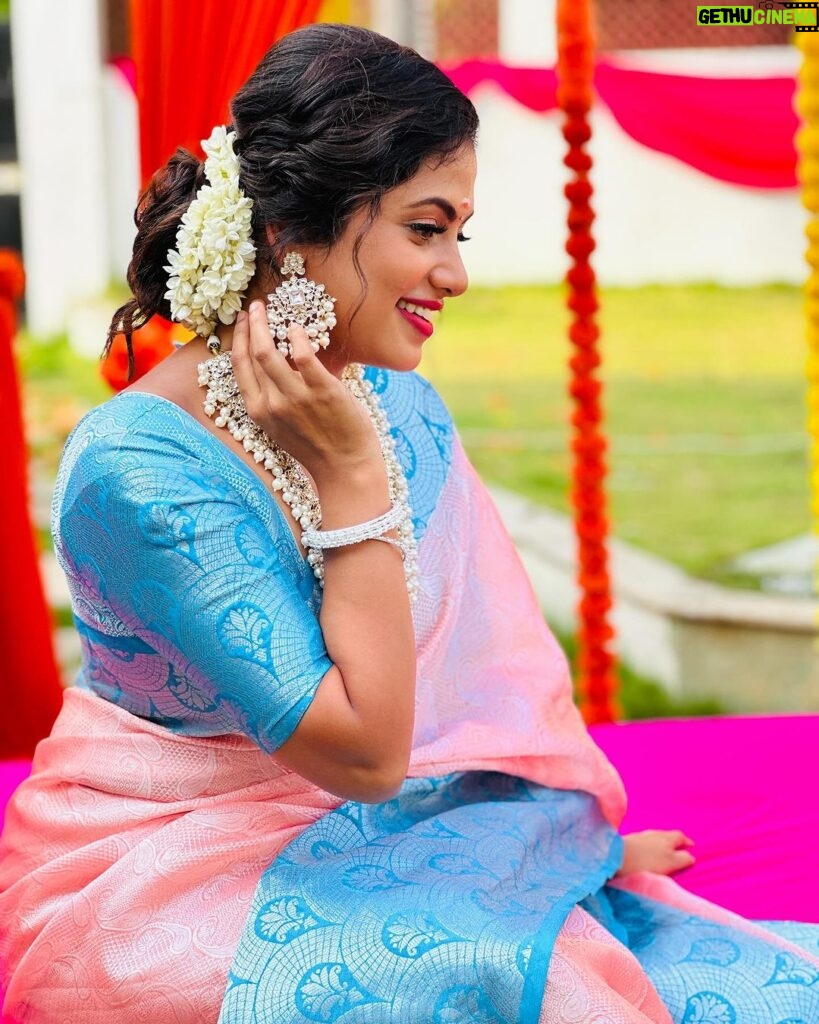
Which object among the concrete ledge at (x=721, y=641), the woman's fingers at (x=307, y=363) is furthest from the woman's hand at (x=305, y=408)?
the concrete ledge at (x=721, y=641)

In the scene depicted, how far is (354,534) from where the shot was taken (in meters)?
1.41

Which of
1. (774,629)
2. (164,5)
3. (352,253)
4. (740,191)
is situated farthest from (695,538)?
(352,253)

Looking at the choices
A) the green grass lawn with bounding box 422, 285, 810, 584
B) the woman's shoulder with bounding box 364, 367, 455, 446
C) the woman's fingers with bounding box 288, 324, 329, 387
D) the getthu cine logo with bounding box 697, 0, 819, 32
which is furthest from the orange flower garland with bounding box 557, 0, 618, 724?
the green grass lawn with bounding box 422, 285, 810, 584

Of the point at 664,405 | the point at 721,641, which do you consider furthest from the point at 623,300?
the point at 721,641

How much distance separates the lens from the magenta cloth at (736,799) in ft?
6.69

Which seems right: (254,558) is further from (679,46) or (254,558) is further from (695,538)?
(679,46)

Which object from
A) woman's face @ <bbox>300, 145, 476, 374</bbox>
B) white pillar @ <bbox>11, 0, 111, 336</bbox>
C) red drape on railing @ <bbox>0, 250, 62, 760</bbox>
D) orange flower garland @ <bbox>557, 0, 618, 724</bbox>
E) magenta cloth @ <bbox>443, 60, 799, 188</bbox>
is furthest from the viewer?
white pillar @ <bbox>11, 0, 111, 336</bbox>

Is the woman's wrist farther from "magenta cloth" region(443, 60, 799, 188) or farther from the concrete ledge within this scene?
"magenta cloth" region(443, 60, 799, 188)

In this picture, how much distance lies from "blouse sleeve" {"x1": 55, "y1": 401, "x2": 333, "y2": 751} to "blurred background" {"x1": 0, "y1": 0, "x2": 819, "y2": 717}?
2.98 m

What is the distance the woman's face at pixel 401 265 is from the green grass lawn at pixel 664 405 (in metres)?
3.96

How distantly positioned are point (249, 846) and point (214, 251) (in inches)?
24.3

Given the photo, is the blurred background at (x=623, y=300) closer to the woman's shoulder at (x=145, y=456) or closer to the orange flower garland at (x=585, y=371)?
the orange flower garland at (x=585, y=371)

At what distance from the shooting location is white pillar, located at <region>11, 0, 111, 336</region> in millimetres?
8258

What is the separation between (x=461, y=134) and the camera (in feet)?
4.95
